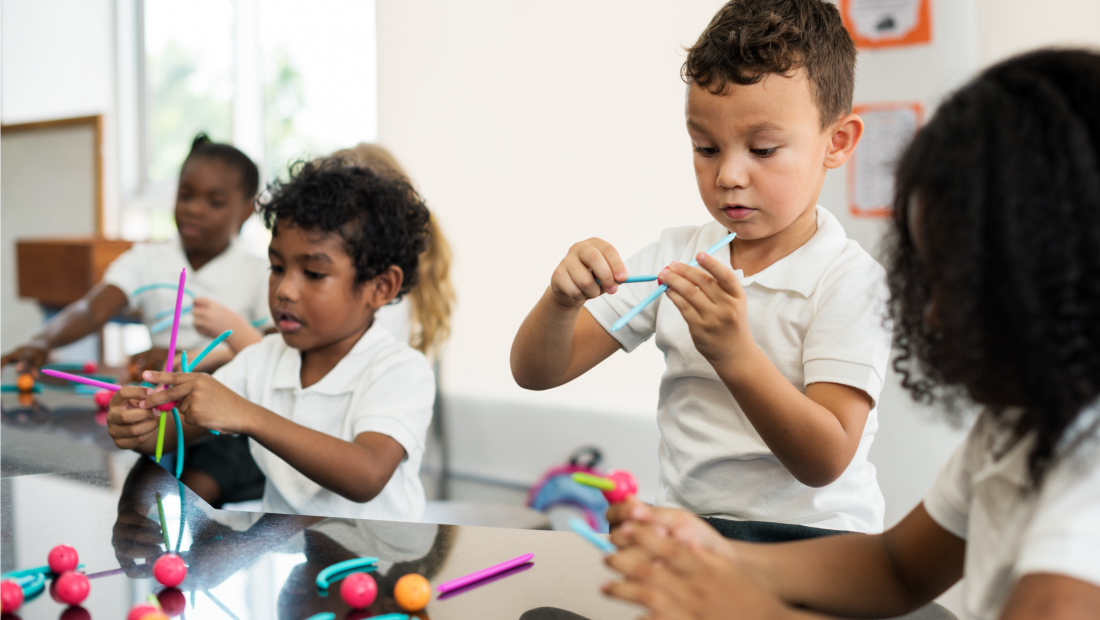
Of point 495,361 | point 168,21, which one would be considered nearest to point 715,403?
point 495,361

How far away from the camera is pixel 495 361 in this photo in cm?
272

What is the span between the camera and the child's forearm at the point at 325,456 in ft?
3.41

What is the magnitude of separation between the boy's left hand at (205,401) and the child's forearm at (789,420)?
0.57 metres

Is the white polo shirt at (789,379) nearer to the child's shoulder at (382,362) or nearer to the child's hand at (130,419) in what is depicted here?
the child's shoulder at (382,362)

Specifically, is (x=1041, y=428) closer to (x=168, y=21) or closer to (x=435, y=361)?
(x=435, y=361)

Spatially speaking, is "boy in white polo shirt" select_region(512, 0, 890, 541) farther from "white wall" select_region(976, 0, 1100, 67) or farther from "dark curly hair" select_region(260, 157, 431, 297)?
"white wall" select_region(976, 0, 1100, 67)

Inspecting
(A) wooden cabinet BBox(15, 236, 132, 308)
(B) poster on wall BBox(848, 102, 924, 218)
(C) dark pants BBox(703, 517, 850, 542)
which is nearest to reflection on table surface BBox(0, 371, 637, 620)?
(C) dark pants BBox(703, 517, 850, 542)

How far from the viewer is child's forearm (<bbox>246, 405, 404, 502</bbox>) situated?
1039mm

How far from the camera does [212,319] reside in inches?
65.4

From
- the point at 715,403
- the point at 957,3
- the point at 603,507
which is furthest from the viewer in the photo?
the point at 603,507

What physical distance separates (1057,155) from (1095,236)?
48 mm

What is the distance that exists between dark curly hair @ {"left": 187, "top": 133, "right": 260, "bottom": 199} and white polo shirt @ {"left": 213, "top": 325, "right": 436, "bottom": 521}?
111cm

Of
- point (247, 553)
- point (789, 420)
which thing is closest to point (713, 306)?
point (789, 420)

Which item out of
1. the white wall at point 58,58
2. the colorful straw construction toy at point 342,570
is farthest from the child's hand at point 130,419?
the white wall at point 58,58
